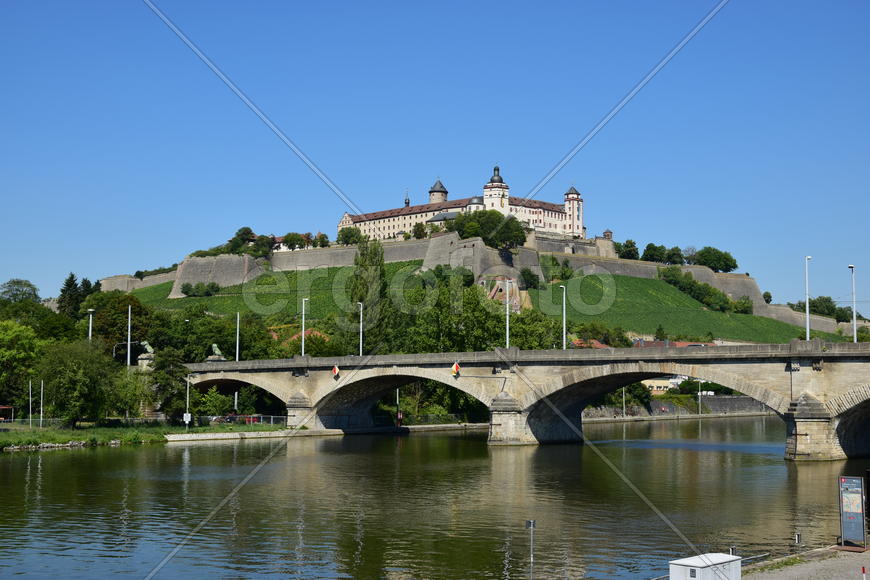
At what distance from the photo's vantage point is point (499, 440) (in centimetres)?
6525

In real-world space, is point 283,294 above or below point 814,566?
above

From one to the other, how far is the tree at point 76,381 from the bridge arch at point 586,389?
29.7 metres

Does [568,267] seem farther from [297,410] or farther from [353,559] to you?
[353,559]

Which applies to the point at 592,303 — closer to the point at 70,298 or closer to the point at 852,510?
the point at 70,298

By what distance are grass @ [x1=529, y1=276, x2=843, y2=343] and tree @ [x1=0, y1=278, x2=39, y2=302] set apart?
95156 mm

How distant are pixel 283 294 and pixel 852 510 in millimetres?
151909

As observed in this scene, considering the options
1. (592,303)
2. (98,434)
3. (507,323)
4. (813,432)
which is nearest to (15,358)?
(98,434)

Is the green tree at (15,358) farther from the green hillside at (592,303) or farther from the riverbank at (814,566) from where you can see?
the green hillside at (592,303)

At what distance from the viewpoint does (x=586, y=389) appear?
6619 cm

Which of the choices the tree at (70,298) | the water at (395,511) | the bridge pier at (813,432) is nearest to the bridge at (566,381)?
the bridge pier at (813,432)

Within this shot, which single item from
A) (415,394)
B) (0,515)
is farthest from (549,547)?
(415,394)

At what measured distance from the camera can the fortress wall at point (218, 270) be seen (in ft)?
620

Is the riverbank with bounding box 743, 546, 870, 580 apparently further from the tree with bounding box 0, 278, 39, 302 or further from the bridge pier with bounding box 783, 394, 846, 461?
the tree with bounding box 0, 278, 39, 302

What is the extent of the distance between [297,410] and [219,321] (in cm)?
2713
